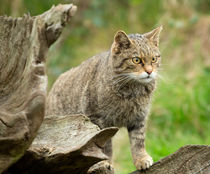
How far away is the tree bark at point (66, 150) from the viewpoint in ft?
9.29

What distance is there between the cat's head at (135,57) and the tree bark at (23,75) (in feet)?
4.68

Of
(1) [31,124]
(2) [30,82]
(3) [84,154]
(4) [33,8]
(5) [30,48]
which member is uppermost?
(4) [33,8]

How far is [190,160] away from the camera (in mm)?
3178

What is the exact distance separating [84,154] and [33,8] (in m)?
6.19

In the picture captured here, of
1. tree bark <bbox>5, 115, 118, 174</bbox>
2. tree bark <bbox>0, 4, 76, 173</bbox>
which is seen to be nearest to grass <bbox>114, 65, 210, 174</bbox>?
tree bark <bbox>5, 115, 118, 174</bbox>

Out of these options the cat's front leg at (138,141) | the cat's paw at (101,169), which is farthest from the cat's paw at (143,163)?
the cat's paw at (101,169)

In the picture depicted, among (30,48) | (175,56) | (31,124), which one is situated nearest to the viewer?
(31,124)

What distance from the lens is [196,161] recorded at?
10.4 feet

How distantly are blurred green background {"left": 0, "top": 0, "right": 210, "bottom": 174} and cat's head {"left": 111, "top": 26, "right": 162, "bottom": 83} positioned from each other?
0.40 metres

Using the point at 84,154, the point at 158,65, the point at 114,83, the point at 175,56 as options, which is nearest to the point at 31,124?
the point at 84,154

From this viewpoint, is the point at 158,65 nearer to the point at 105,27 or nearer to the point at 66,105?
the point at 66,105

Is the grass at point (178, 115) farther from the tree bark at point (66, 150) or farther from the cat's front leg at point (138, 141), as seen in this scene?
the tree bark at point (66, 150)

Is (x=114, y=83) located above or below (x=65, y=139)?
above

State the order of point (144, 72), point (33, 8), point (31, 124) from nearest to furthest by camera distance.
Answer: point (31, 124), point (144, 72), point (33, 8)
